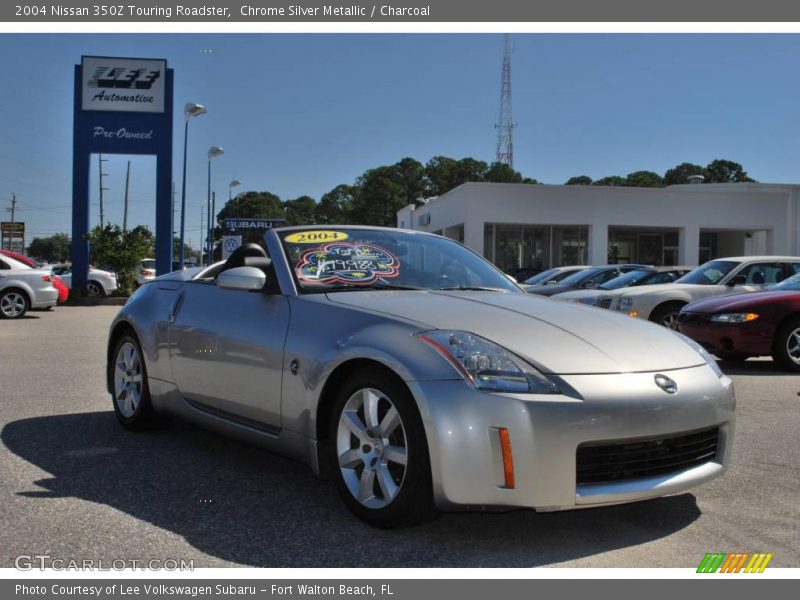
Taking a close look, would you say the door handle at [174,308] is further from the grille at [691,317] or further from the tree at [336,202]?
the tree at [336,202]

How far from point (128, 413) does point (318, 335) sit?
2332 mm

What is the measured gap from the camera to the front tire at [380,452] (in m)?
3.21

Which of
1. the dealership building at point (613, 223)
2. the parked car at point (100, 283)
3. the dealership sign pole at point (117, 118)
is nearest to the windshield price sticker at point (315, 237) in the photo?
the dealership sign pole at point (117, 118)

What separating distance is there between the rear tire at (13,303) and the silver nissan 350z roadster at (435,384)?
1449cm

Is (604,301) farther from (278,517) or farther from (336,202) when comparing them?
(336,202)

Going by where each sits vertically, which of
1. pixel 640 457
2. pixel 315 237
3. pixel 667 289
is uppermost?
pixel 315 237

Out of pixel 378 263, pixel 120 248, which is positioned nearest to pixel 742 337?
pixel 378 263

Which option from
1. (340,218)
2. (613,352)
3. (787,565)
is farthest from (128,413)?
(340,218)

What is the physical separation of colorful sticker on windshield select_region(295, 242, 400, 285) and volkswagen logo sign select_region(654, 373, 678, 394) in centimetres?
163

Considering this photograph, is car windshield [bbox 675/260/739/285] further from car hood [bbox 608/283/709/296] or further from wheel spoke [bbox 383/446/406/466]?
wheel spoke [bbox 383/446/406/466]

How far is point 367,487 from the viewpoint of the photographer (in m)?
3.45

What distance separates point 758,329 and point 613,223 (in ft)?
88.2

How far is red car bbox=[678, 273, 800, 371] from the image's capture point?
348 inches

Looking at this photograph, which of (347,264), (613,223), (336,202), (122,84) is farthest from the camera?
(336,202)
